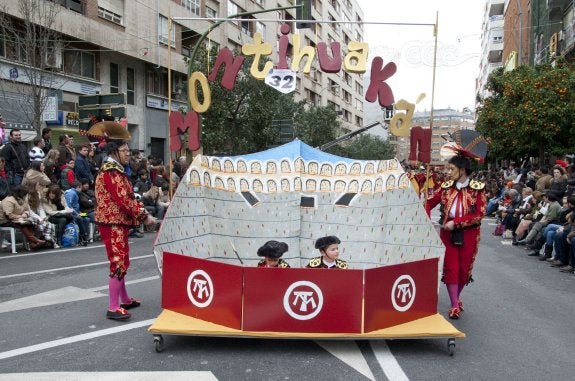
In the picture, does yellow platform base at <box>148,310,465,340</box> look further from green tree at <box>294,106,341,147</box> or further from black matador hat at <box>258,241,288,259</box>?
green tree at <box>294,106,341,147</box>

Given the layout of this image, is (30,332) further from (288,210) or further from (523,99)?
(523,99)

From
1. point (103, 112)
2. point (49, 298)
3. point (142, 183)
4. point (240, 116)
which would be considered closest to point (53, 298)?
point (49, 298)

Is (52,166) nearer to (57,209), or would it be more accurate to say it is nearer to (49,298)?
(57,209)

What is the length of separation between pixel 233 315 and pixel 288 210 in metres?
2.43

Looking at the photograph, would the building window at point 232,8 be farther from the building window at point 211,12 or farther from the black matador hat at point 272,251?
the black matador hat at point 272,251

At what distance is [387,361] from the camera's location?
14.6ft

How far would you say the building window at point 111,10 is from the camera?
24656 millimetres

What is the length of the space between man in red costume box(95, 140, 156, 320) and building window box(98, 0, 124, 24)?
70.5 ft

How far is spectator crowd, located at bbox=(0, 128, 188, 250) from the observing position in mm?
10541

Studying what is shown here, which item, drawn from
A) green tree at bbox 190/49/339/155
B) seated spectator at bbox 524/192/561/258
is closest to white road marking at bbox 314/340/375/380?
seated spectator at bbox 524/192/561/258

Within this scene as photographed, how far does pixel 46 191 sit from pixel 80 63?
14.6m

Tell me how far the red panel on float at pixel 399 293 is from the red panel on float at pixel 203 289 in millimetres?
1130

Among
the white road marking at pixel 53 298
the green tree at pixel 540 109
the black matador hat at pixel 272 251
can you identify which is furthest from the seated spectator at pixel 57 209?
the green tree at pixel 540 109

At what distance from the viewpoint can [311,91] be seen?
56469mm
